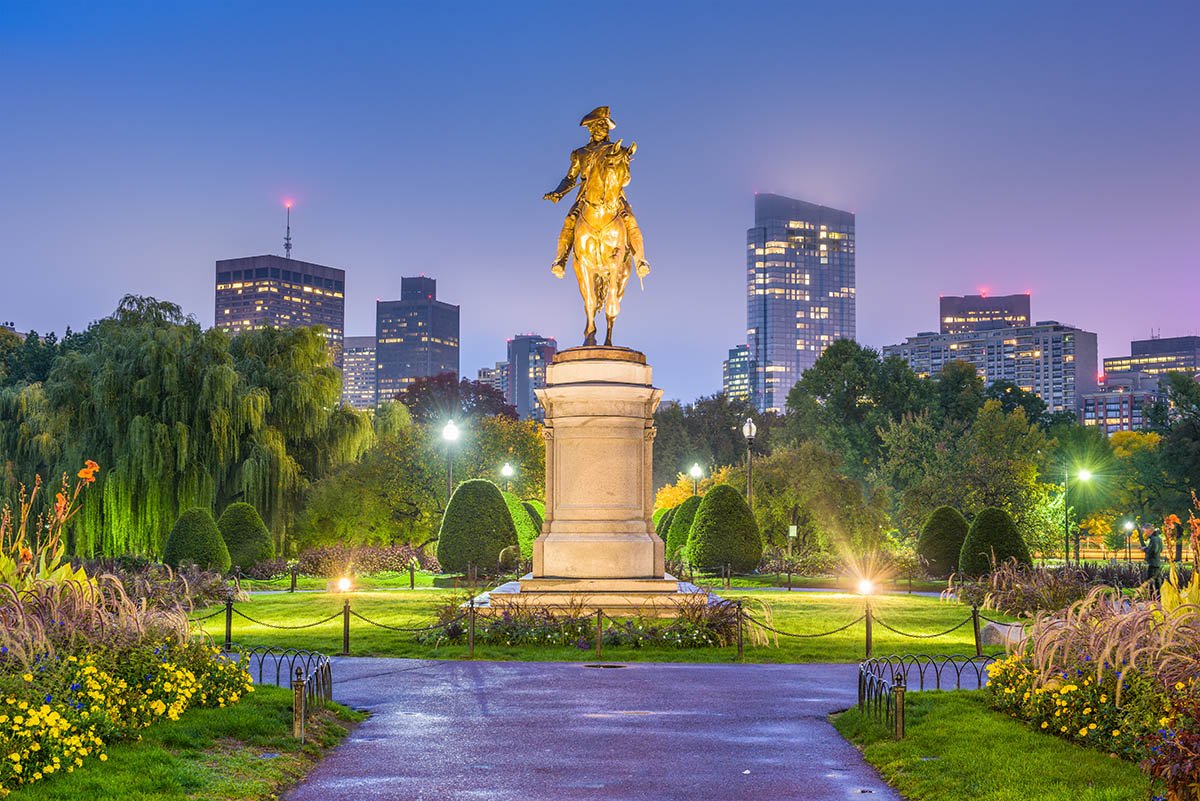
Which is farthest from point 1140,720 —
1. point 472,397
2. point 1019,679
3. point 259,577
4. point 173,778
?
point 472,397

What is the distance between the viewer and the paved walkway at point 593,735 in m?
10.1

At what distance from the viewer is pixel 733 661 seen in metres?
18.2

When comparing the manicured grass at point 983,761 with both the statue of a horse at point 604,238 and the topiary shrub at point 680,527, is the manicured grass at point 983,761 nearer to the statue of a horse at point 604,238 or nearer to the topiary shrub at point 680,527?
the statue of a horse at point 604,238

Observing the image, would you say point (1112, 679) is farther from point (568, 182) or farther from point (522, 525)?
point (522, 525)

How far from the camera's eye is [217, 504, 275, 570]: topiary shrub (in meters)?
39.6

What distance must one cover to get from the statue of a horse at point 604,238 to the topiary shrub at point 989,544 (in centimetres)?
1663

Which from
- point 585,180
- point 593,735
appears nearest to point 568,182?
point 585,180

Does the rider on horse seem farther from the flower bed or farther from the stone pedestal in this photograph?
the flower bed

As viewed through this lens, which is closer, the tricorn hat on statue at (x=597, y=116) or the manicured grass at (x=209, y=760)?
the manicured grass at (x=209, y=760)

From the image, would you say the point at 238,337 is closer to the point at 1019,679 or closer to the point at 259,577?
the point at 259,577

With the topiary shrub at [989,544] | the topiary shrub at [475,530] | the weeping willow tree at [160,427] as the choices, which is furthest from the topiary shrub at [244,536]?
the topiary shrub at [989,544]

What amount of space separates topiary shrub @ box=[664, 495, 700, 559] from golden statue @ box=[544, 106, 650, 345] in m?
23.7

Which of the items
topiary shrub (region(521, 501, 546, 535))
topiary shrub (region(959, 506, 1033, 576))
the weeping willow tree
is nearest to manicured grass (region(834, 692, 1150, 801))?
topiary shrub (region(959, 506, 1033, 576))

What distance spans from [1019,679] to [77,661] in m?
9.07
